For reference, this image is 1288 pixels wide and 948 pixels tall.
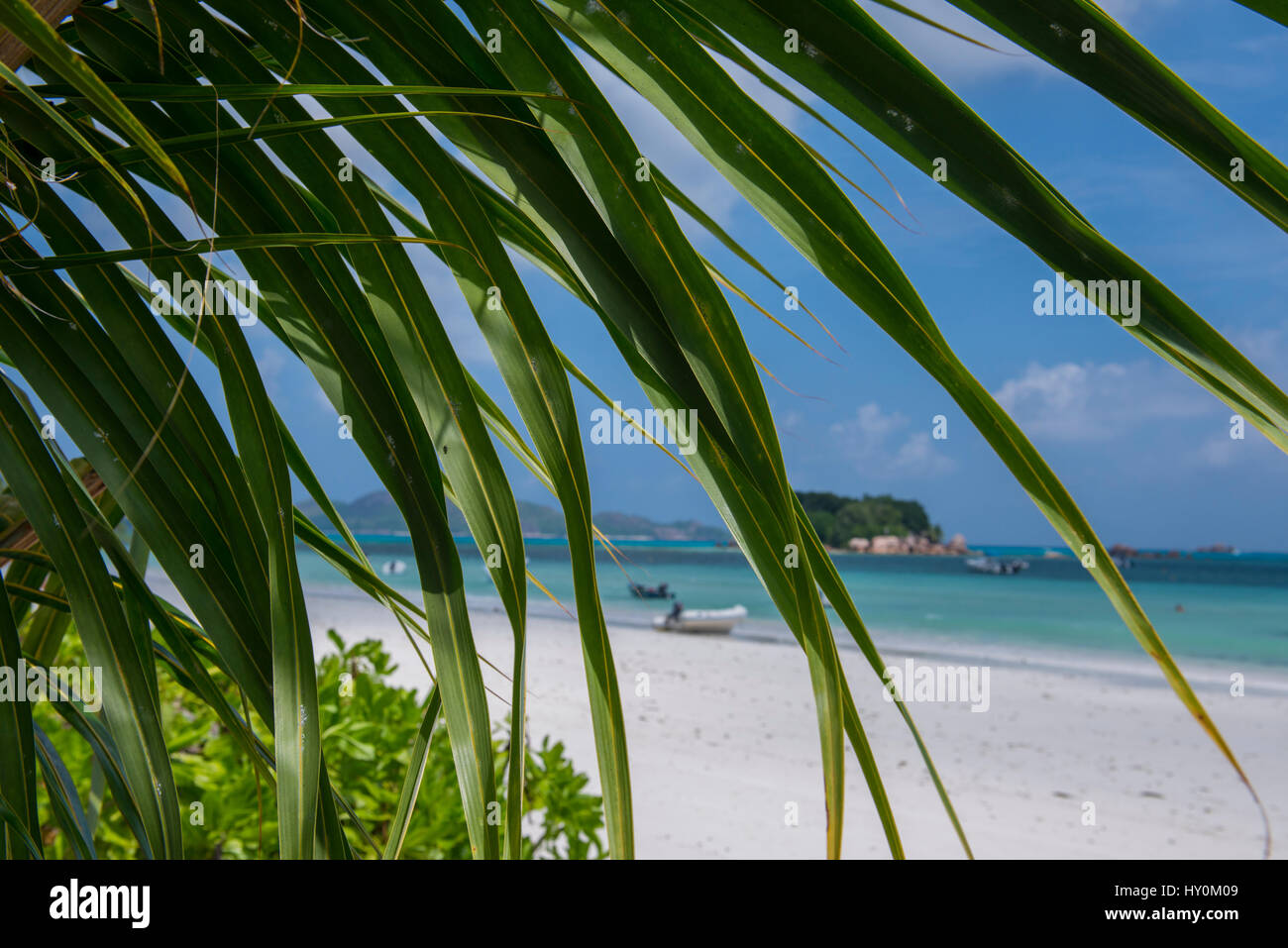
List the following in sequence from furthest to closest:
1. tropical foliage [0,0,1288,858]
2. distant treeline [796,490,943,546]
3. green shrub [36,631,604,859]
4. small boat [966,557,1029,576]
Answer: distant treeline [796,490,943,546] → small boat [966,557,1029,576] → green shrub [36,631,604,859] → tropical foliage [0,0,1288,858]

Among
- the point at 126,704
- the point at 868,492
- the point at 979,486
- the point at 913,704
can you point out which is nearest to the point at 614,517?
the point at 868,492

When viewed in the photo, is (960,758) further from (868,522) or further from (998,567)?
(868,522)

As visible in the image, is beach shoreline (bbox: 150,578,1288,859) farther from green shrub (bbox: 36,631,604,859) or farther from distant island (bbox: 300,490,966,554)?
distant island (bbox: 300,490,966,554)

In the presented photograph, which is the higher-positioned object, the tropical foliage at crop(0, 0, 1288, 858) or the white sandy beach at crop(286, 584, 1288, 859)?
the tropical foliage at crop(0, 0, 1288, 858)

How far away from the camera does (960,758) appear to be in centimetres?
739

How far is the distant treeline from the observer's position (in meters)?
26.2

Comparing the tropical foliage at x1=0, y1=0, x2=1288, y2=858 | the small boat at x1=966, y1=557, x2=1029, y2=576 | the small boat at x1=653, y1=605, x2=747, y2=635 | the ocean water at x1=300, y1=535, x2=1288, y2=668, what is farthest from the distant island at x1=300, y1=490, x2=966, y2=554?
the tropical foliage at x1=0, y1=0, x2=1288, y2=858

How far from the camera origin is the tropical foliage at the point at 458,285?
10.4 inches

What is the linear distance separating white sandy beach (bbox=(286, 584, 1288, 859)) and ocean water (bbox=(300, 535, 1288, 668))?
1.56 meters

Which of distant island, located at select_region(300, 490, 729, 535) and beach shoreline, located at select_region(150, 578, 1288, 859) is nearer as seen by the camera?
beach shoreline, located at select_region(150, 578, 1288, 859)

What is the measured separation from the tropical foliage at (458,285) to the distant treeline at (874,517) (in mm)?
25794

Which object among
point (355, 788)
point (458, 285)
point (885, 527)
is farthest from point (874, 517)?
point (458, 285)

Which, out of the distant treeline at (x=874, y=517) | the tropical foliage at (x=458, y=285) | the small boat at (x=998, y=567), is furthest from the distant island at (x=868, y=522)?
the tropical foliage at (x=458, y=285)

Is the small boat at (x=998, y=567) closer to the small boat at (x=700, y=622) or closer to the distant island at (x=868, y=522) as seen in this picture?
the distant island at (x=868, y=522)
